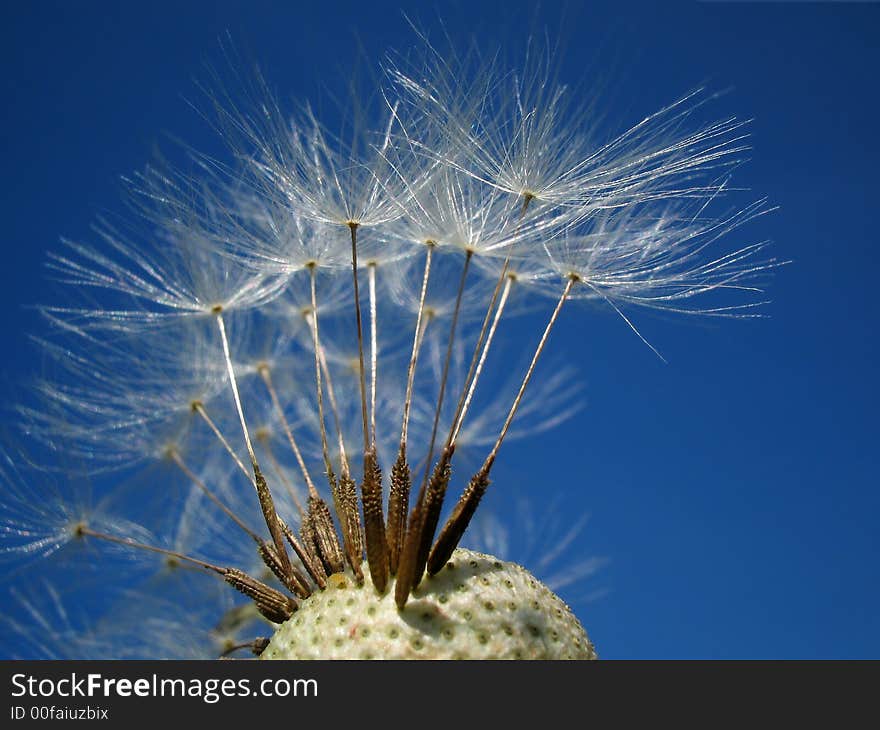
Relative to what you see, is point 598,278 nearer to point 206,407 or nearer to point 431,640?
point 431,640

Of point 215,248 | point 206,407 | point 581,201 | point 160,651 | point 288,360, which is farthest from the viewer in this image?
point 160,651

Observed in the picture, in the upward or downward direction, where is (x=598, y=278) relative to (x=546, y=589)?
upward

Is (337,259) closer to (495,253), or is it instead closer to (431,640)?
(495,253)
